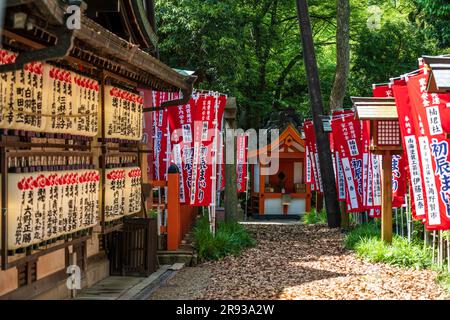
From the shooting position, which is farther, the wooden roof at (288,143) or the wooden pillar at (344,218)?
the wooden roof at (288,143)

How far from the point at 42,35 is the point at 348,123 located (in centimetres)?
1317

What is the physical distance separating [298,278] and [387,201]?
15.0 ft

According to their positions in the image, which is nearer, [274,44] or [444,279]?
[444,279]

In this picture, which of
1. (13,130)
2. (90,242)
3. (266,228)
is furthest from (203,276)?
(266,228)

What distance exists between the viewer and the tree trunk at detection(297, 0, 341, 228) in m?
24.1

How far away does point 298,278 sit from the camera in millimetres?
13375

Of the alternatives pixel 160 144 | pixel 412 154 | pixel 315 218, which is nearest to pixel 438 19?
pixel 315 218

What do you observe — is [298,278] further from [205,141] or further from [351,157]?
[351,157]

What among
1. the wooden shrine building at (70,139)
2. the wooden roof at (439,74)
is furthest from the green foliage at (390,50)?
the wooden roof at (439,74)

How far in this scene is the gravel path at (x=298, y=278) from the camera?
11.3 meters

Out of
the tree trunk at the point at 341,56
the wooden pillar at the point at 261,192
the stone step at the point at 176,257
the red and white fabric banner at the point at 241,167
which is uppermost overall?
the tree trunk at the point at 341,56

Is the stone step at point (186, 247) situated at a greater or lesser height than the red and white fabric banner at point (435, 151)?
lesser

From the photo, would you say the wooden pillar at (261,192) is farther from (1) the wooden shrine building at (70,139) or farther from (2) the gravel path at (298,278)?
(1) the wooden shrine building at (70,139)

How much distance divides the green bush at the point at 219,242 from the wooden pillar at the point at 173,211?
0.77m
